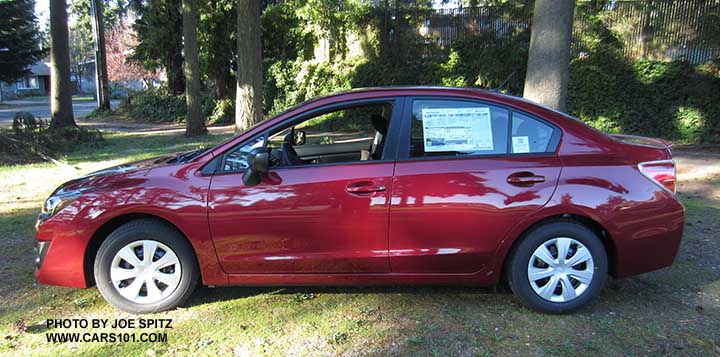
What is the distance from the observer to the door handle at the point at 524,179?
3.46 meters

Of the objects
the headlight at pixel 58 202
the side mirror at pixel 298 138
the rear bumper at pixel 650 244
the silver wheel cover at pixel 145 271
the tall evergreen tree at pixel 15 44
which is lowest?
the silver wheel cover at pixel 145 271

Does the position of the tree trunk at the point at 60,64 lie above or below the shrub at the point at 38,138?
above

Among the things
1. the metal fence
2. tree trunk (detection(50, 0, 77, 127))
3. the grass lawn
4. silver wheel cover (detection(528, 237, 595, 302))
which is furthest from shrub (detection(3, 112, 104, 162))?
the metal fence

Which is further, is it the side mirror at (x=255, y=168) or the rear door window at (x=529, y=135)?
the rear door window at (x=529, y=135)

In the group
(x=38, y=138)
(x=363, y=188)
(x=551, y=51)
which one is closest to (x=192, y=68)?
(x=38, y=138)

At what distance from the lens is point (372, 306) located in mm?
3764

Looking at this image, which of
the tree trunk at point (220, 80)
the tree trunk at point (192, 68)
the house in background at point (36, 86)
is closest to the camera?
the tree trunk at point (192, 68)

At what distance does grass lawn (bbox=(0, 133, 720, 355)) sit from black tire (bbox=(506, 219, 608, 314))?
3.8 inches

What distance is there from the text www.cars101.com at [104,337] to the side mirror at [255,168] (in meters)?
1.19

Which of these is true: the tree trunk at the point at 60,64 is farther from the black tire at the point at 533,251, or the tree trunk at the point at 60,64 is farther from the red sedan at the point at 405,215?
the black tire at the point at 533,251

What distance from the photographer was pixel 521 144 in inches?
142

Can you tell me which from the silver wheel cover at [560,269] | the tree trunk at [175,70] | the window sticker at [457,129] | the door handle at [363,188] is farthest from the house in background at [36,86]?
the silver wheel cover at [560,269]

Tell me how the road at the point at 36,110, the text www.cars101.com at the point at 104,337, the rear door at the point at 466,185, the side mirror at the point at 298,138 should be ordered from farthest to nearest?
the road at the point at 36,110
the side mirror at the point at 298,138
the rear door at the point at 466,185
the text www.cars101.com at the point at 104,337

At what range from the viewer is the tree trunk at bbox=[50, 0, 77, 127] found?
578 inches
